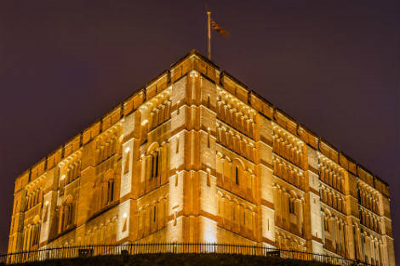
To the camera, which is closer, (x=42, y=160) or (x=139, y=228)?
(x=139, y=228)

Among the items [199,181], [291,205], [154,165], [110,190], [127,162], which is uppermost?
[127,162]

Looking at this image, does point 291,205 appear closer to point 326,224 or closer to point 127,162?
point 326,224

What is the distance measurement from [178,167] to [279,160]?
1361cm

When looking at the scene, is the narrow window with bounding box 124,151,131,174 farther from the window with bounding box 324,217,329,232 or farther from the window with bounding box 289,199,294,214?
the window with bounding box 324,217,329,232

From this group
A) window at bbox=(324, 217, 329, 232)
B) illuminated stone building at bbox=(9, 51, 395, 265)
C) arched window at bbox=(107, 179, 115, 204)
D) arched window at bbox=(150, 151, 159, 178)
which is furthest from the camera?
window at bbox=(324, 217, 329, 232)

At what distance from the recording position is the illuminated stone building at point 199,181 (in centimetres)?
5741

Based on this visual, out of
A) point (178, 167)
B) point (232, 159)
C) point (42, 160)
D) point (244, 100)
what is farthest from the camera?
point (42, 160)

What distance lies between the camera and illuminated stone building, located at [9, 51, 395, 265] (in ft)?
188

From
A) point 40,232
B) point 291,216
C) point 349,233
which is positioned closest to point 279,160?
point 291,216

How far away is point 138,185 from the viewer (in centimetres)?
6162

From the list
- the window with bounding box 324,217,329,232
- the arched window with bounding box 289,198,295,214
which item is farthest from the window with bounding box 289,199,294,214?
the window with bounding box 324,217,329,232

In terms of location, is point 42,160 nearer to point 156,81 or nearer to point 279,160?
point 156,81

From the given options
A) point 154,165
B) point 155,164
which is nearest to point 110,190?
point 154,165

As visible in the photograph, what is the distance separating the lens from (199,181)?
55.9 m
